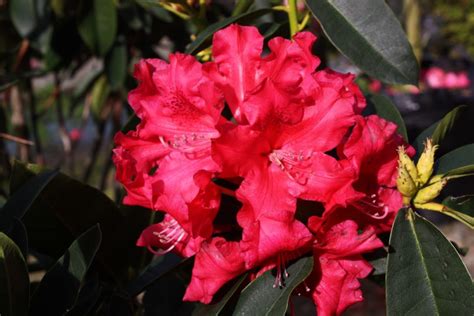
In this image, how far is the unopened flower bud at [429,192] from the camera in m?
0.72

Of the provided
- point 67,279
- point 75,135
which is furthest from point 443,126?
point 75,135

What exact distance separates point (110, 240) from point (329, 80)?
393 mm

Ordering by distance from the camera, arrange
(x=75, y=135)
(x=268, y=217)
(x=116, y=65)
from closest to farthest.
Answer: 1. (x=268, y=217)
2. (x=116, y=65)
3. (x=75, y=135)

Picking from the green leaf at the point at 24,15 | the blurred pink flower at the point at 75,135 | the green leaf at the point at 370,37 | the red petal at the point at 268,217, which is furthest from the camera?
the blurred pink flower at the point at 75,135

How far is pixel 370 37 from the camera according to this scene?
2.72 ft

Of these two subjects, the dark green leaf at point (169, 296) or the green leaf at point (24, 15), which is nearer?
the dark green leaf at point (169, 296)

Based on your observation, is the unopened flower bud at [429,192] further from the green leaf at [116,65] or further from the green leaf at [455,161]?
the green leaf at [116,65]

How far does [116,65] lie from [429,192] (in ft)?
4.03

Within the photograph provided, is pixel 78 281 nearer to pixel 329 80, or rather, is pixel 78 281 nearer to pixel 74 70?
pixel 329 80

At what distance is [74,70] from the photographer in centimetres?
203

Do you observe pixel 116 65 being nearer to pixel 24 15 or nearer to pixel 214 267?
pixel 24 15

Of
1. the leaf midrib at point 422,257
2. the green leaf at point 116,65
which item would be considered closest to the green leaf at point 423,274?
the leaf midrib at point 422,257

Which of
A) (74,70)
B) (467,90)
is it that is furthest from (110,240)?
(467,90)

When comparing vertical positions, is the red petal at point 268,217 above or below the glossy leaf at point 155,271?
above
